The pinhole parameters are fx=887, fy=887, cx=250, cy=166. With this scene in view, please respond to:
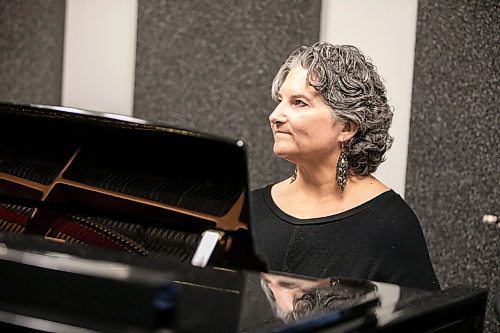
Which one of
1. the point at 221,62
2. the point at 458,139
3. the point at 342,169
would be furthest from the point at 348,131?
the point at 221,62

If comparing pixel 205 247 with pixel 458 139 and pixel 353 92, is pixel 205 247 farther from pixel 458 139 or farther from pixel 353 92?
pixel 458 139

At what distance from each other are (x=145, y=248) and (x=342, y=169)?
813 millimetres

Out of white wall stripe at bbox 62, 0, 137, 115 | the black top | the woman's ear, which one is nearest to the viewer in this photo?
the black top

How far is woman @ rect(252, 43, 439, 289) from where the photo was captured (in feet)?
6.27

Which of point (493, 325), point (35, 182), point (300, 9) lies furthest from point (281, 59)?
point (35, 182)

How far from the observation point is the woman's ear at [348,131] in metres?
2.00

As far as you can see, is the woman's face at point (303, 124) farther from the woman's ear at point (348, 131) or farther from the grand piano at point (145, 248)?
the grand piano at point (145, 248)

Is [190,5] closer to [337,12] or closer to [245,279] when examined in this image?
[337,12]

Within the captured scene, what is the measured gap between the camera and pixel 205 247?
1.22 meters

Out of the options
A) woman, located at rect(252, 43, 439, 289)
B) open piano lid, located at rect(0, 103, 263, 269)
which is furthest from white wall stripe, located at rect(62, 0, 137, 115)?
open piano lid, located at rect(0, 103, 263, 269)

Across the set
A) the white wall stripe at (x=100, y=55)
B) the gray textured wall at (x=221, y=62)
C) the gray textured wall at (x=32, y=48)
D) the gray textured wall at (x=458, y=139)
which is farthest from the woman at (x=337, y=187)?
the gray textured wall at (x=32, y=48)

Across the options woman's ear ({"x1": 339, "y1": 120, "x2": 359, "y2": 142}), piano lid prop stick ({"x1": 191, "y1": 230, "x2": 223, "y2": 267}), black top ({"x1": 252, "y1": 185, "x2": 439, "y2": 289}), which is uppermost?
woman's ear ({"x1": 339, "y1": 120, "x2": 359, "y2": 142})

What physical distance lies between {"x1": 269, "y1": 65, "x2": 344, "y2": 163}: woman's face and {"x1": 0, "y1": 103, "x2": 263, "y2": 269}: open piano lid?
2.41 ft

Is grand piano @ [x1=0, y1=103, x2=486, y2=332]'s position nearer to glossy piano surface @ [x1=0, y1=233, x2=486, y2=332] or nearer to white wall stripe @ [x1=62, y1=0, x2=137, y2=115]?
glossy piano surface @ [x1=0, y1=233, x2=486, y2=332]
